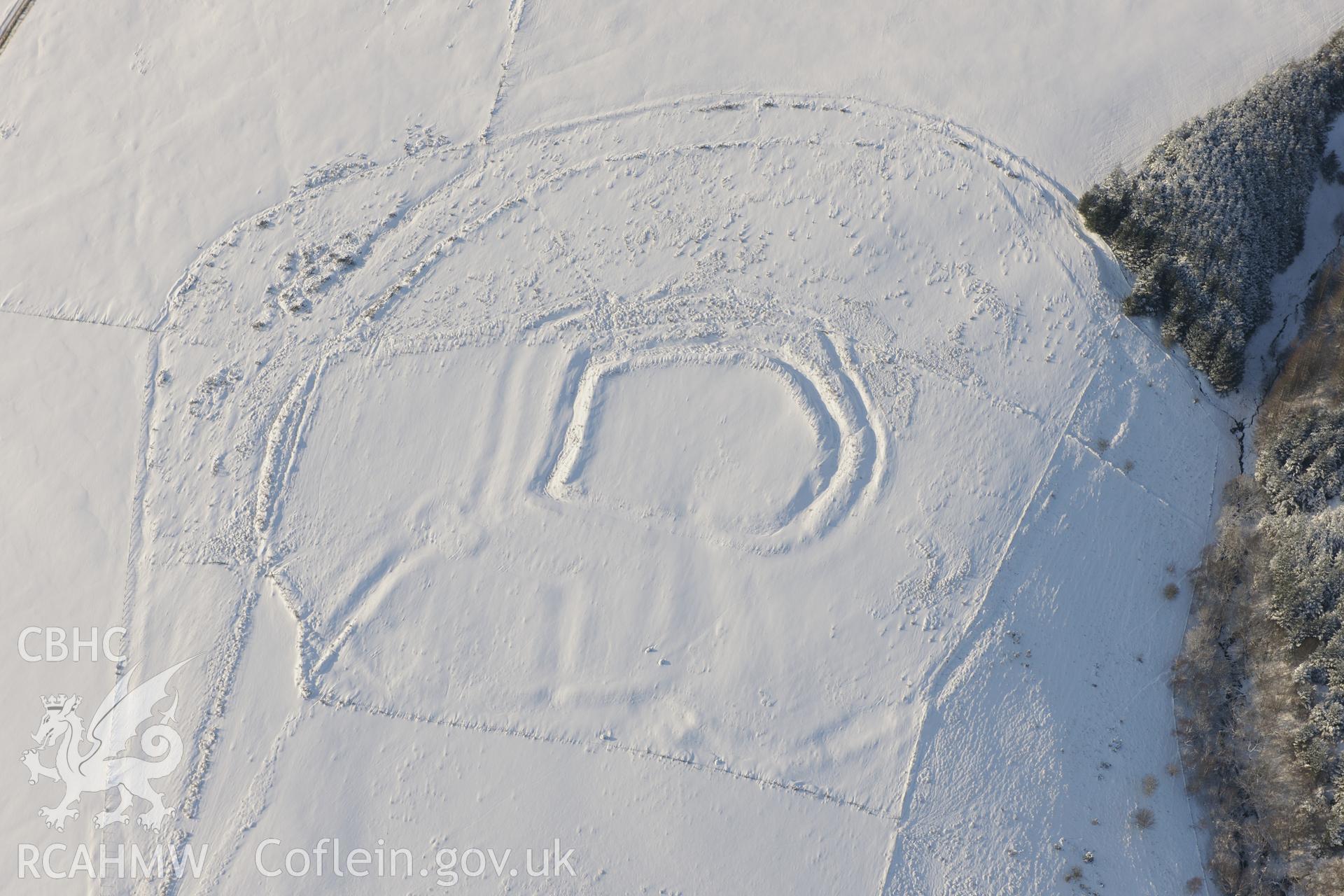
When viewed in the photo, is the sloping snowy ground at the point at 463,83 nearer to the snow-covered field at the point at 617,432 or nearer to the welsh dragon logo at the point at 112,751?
the snow-covered field at the point at 617,432

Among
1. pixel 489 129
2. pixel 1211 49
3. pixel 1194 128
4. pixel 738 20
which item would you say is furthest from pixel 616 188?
pixel 1211 49

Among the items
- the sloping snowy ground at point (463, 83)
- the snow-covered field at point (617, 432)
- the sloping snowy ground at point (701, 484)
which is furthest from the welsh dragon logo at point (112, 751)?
the sloping snowy ground at point (463, 83)

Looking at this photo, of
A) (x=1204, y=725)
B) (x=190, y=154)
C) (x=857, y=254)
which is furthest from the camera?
(x=190, y=154)

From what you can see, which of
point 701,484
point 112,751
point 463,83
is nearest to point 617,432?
point 701,484

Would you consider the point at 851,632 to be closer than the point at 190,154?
Yes

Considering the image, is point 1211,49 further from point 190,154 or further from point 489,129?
point 190,154
